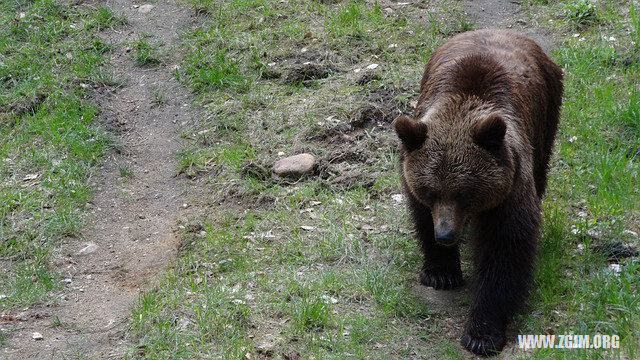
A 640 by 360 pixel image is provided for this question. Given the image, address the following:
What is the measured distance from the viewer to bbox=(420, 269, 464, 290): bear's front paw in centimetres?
620

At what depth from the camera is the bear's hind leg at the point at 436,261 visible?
6.10m

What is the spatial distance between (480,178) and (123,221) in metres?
3.67

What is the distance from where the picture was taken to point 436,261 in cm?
619

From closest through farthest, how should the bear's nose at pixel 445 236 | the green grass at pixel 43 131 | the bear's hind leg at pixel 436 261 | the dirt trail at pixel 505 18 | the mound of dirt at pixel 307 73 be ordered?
the bear's nose at pixel 445 236, the bear's hind leg at pixel 436 261, the green grass at pixel 43 131, the mound of dirt at pixel 307 73, the dirt trail at pixel 505 18

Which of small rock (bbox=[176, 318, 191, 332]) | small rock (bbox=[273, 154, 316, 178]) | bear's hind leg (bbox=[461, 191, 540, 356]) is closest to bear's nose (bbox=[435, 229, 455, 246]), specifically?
bear's hind leg (bbox=[461, 191, 540, 356])

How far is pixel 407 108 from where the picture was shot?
8406mm

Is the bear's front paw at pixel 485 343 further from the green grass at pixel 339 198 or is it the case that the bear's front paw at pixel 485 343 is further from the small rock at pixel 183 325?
the small rock at pixel 183 325

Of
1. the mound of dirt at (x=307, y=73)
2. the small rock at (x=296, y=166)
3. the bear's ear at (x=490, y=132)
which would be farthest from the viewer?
the mound of dirt at (x=307, y=73)

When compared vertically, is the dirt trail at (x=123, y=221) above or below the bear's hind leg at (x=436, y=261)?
below

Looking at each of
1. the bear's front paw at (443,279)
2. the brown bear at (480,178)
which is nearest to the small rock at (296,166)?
the brown bear at (480,178)

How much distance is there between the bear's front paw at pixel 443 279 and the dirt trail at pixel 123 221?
2.17 metres

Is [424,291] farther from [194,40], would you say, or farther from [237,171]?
[194,40]

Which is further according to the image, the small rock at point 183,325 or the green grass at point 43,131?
the green grass at point 43,131

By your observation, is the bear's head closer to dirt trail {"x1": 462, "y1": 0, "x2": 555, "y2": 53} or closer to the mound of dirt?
the mound of dirt
